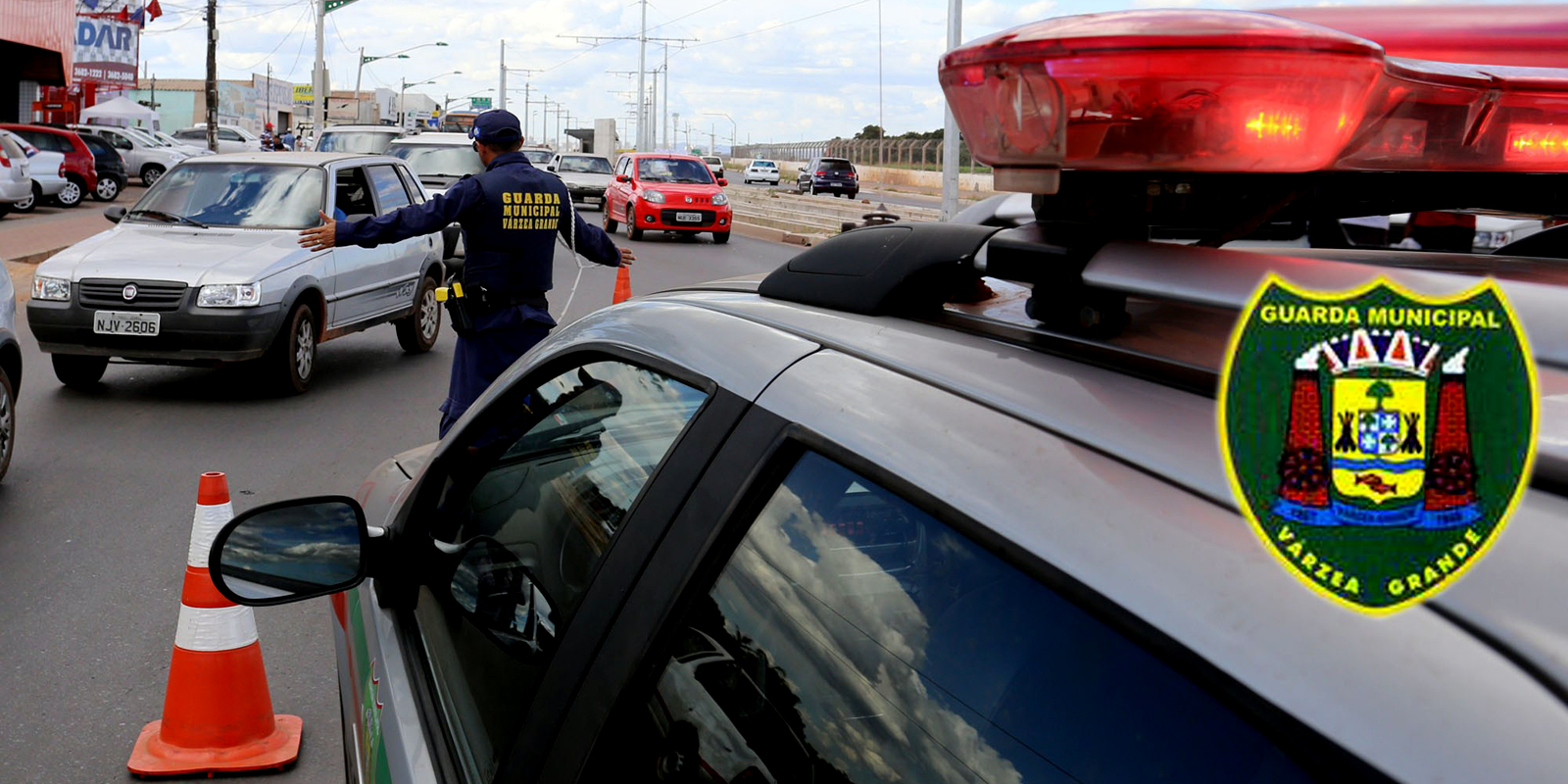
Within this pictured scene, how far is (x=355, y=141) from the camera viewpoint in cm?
2344

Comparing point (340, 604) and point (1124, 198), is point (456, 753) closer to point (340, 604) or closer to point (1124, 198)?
point (340, 604)

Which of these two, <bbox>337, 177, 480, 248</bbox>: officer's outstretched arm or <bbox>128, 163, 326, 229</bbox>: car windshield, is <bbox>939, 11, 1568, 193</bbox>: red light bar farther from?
<bbox>128, 163, 326, 229</bbox>: car windshield

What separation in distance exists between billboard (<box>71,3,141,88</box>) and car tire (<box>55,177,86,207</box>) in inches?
702

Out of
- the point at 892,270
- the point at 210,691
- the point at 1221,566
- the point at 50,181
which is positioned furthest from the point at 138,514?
the point at 50,181

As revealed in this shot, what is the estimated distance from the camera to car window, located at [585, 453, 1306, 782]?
94 centimetres

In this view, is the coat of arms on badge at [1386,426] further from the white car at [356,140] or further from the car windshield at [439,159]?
the white car at [356,140]

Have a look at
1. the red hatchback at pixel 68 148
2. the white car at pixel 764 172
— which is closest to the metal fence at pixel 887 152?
the white car at pixel 764 172

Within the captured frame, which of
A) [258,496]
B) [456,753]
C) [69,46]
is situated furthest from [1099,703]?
[69,46]

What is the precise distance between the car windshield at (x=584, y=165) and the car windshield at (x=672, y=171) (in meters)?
9.10

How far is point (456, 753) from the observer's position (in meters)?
1.92

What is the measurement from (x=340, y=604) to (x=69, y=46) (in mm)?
41552

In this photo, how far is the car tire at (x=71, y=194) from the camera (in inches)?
1123

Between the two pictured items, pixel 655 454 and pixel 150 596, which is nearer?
pixel 655 454

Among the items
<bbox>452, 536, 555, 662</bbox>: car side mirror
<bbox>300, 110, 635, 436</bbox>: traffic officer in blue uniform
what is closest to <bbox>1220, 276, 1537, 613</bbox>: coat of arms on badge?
<bbox>452, 536, 555, 662</bbox>: car side mirror
